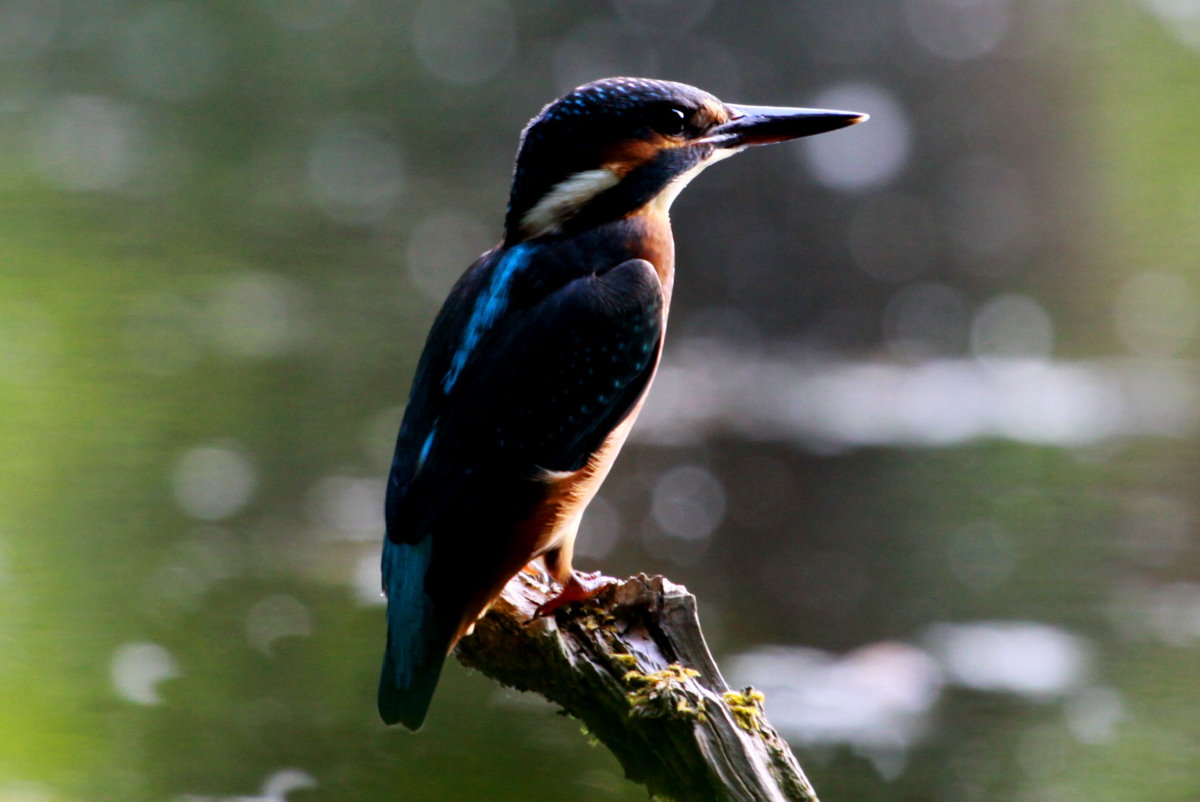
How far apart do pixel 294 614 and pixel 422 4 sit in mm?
5271

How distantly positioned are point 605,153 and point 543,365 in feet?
1.26

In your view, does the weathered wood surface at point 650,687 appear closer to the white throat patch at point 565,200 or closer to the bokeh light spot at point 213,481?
the white throat patch at point 565,200

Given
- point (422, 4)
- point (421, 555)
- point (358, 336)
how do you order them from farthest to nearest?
point (422, 4) < point (358, 336) < point (421, 555)

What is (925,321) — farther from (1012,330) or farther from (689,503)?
(689,503)

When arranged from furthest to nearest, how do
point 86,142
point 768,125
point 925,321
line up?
point 86,142 < point 925,321 < point 768,125

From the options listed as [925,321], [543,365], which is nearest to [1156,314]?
[925,321]

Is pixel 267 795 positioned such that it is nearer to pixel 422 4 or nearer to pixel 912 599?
pixel 912 599

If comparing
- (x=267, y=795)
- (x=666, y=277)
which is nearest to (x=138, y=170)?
(x=267, y=795)

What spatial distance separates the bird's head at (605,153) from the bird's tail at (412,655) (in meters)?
0.64

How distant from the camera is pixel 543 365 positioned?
6.97 feet

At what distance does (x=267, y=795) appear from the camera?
10.3ft

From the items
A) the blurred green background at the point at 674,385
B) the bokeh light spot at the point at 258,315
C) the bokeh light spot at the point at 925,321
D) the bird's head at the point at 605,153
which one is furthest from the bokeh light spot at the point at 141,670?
the bokeh light spot at the point at 925,321

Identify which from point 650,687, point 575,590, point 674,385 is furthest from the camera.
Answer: point 674,385

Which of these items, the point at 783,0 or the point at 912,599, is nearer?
the point at 912,599
